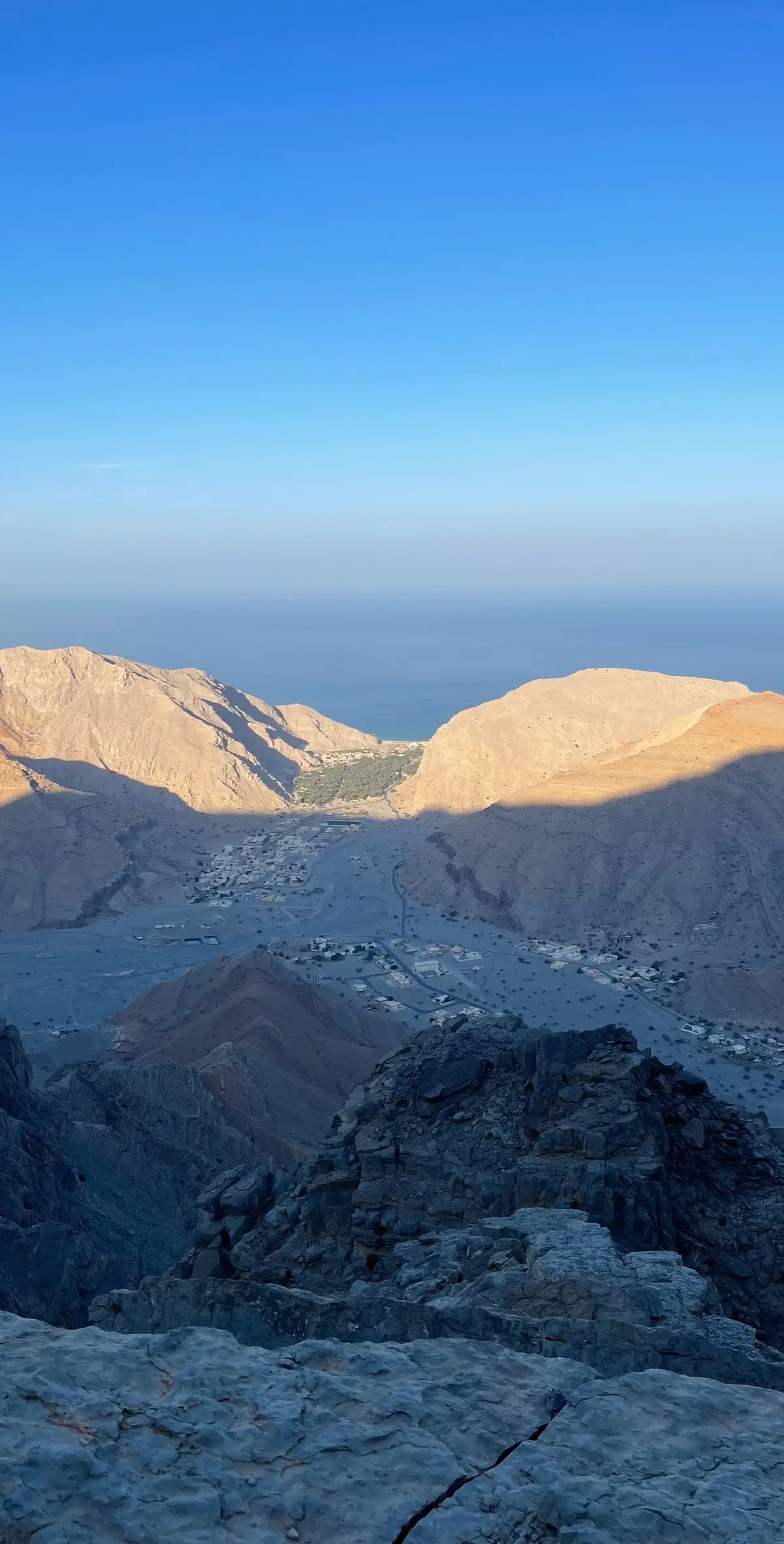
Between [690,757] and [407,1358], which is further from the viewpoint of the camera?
[690,757]

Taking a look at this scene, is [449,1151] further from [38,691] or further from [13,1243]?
[38,691]

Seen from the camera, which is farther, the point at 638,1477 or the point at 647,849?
the point at 647,849

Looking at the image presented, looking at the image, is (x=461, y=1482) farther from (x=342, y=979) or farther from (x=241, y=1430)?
(x=342, y=979)

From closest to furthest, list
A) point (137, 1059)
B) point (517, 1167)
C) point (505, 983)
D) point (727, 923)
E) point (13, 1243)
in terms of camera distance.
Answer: point (517, 1167) → point (13, 1243) → point (137, 1059) → point (505, 983) → point (727, 923)

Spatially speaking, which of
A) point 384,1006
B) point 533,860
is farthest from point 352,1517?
point 533,860

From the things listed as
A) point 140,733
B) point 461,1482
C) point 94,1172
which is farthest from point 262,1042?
point 140,733

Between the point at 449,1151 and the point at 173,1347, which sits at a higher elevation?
the point at 173,1347
